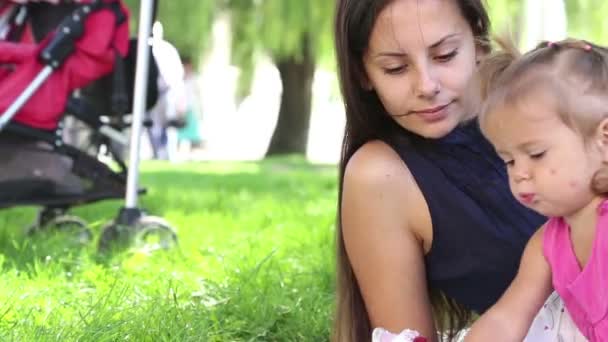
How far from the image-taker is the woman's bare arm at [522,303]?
5.88 ft

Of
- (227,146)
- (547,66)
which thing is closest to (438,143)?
(547,66)

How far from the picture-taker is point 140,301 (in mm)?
2438

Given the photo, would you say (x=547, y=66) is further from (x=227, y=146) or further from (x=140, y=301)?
(x=227, y=146)

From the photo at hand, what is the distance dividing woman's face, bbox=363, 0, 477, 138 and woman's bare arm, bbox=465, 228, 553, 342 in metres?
0.38

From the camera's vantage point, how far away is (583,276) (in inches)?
65.7

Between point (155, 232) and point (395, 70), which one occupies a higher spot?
point (395, 70)

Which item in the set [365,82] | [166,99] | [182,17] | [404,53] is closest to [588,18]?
[182,17]

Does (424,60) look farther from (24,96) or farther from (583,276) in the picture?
(24,96)

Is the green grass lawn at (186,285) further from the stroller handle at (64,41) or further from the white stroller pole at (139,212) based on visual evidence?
the stroller handle at (64,41)

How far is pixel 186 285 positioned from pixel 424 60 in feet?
3.32

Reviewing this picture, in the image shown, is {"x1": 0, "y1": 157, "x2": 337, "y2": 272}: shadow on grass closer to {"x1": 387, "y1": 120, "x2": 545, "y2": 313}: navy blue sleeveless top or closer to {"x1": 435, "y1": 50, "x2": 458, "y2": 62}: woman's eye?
{"x1": 387, "y1": 120, "x2": 545, "y2": 313}: navy blue sleeveless top

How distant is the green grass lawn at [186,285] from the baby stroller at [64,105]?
0.49ft

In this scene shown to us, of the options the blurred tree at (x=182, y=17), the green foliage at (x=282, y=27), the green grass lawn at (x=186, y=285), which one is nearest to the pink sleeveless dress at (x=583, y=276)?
the green grass lawn at (x=186, y=285)

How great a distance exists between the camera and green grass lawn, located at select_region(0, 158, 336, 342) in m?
2.21
